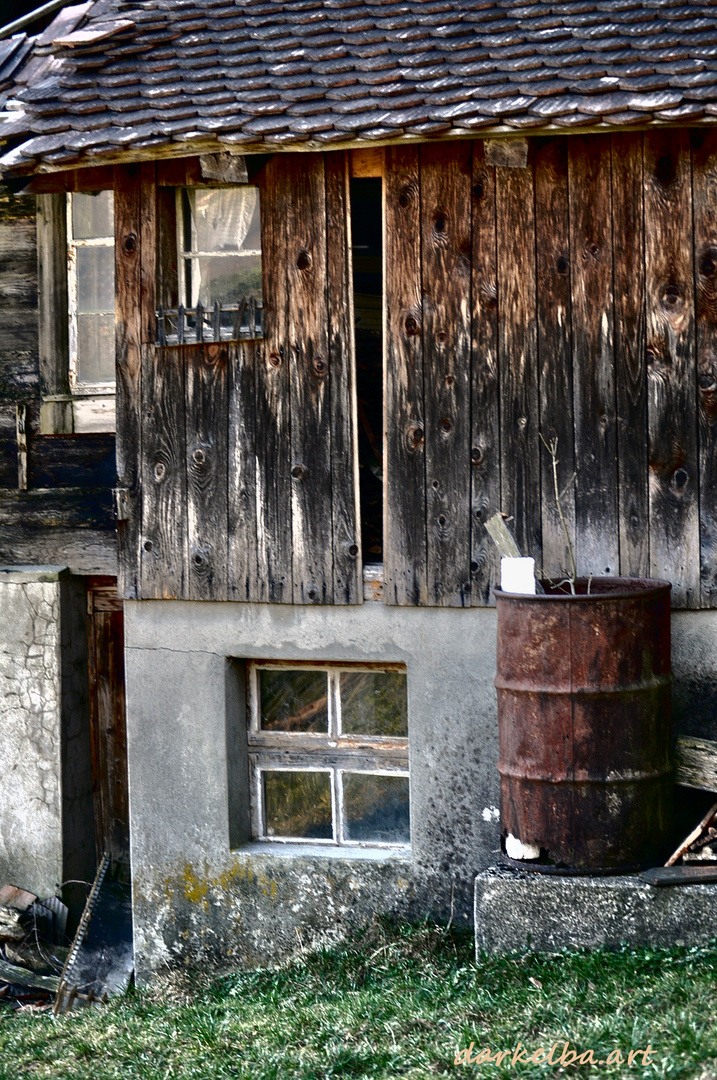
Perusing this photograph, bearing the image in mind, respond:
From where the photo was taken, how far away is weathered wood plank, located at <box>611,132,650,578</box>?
17.7ft

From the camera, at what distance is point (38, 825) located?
7.58 m

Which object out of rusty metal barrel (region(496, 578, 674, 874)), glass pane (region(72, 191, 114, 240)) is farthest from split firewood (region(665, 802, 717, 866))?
glass pane (region(72, 191, 114, 240))

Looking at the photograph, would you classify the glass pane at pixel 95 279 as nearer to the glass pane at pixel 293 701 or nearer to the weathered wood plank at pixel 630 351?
the glass pane at pixel 293 701

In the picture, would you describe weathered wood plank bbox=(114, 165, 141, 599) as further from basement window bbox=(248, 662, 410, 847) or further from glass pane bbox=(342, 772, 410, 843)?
glass pane bbox=(342, 772, 410, 843)

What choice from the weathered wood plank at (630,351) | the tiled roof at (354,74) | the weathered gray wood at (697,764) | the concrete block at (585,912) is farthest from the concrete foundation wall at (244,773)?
the tiled roof at (354,74)

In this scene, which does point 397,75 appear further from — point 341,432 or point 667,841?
point 667,841

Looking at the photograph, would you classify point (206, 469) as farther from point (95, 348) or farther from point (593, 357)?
point (593, 357)

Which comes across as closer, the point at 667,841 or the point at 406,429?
the point at 667,841

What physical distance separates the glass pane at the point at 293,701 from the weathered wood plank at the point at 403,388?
2.75 ft

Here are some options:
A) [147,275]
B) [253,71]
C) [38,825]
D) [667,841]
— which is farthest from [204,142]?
[38,825]

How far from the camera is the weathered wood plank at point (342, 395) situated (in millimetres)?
5867

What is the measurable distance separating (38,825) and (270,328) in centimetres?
393

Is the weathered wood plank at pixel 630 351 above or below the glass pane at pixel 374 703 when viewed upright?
above

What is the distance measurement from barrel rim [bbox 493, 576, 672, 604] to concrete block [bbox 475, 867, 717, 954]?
48.7 inches
